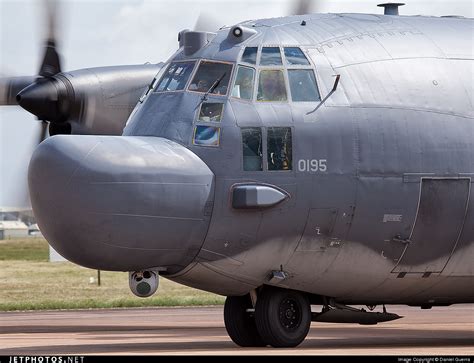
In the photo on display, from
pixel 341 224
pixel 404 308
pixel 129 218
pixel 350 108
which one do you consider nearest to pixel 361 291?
pixel 341 224

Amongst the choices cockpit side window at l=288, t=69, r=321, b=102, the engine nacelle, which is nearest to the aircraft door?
cockpit side window at l=288, t=69, r=321, b=102

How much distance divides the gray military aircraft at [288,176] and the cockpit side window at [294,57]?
0.08ft

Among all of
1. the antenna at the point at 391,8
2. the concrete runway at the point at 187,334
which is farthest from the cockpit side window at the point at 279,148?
the antenna at the point at 391,8

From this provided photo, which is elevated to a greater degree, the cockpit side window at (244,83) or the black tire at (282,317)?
the cockpit side window at (244,83)

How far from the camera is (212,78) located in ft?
71.6

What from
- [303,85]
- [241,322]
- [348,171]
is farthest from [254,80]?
[241,322]

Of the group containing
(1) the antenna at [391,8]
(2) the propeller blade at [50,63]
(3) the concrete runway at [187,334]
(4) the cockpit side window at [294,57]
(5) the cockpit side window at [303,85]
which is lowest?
(3) the concrete runway at [187,334]

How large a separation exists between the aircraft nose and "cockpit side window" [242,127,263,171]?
0.92m

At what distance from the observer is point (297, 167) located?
70.3ft

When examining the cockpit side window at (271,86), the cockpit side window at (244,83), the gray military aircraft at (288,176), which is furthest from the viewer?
the cockpit side window at (271,86)

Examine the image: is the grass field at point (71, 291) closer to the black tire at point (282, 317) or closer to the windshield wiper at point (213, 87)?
the black tire at point (282, 317)

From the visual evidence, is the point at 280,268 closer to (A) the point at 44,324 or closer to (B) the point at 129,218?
(B) the point at 129,218

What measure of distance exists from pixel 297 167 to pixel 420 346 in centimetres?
516

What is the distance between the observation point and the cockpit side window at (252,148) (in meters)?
21.2
